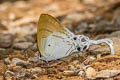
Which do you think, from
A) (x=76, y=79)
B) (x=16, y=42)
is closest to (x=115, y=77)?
(x=76, y=79)

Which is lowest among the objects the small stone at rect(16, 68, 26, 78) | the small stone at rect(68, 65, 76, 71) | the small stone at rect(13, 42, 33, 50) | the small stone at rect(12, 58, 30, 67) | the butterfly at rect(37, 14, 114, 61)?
the small stone at rect(16, 68, 26, 78)

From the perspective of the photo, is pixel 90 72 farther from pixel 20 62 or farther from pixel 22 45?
pixel 22 45

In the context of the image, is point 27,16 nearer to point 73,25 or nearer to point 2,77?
point 73,25

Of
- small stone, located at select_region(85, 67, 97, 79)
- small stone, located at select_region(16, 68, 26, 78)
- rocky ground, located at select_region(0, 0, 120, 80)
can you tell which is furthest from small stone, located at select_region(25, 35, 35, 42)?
small stone, located at select_region(85, 67, 97, 79)

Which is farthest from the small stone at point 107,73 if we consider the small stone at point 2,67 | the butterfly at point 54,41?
the small stone at point 2,67

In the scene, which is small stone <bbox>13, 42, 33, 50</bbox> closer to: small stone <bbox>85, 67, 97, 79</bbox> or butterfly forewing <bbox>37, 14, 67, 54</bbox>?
butterfly forewing <bbox>37, 14, 67, 54</bbox>
